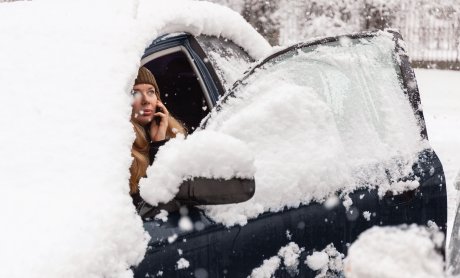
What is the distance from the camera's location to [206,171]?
194 cm

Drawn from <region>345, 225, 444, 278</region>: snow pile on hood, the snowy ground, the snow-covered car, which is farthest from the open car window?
the snowy ground

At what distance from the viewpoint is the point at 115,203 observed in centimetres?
193

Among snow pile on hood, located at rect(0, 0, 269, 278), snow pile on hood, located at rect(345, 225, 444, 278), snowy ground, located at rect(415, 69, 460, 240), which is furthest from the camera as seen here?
snowy ground, located at rect(415, 69, 460, 240)

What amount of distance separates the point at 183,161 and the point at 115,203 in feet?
0.77

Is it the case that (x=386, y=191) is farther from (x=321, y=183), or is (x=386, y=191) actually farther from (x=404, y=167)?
(x=321, y=183)

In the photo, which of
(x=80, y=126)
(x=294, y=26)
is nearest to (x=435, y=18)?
(x=294, y=26)

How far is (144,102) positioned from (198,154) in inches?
54.7

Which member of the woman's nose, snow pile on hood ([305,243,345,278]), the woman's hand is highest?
the woman's nose

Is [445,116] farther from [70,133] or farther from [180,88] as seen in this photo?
[70,133]

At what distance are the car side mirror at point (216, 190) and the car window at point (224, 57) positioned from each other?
1.22m

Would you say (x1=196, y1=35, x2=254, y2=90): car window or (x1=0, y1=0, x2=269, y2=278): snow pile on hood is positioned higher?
(x1=0, y1=0, x2=269, y2=278): snow pile on hood

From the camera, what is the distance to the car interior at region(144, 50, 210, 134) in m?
3.70

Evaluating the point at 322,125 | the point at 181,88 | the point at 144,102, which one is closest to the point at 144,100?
the point at 144,102

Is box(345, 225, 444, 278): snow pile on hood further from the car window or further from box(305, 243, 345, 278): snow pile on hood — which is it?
the car window
